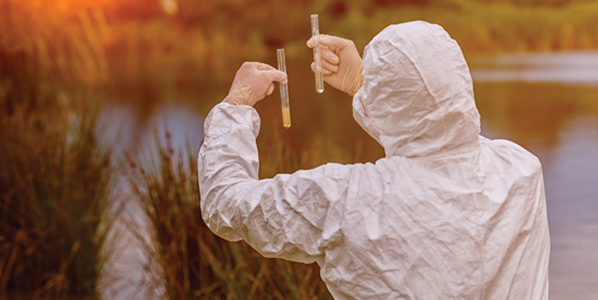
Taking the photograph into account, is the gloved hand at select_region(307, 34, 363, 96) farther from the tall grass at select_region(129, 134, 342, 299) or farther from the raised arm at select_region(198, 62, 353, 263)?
the tall grass at select_region(129, 134, 342, 299)

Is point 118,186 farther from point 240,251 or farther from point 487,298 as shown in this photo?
point 487,298

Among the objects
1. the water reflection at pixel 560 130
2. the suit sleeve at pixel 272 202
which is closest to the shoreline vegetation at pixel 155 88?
the water reflection at pixel 560 130

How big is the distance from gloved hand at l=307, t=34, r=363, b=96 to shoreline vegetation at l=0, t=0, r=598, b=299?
0.97 metres

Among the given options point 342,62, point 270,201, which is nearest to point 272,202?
point 270,201

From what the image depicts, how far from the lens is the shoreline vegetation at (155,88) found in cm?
219

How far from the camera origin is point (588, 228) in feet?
8.68

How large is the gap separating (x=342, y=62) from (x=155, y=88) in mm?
2668

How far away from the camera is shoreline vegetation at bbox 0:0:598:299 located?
2193 mm

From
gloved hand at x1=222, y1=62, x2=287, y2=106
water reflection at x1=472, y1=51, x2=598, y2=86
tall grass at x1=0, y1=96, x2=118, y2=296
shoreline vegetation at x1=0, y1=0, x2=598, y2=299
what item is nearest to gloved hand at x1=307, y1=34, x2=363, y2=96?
gloved hand at x1=222, y1=62, x2=287, y2=106

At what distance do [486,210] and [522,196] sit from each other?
67mm

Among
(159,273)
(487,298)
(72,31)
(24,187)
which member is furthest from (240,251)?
(72,31)

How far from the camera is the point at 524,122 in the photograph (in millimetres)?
2955

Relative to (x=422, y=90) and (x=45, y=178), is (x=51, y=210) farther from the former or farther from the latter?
(x=422, y=90)

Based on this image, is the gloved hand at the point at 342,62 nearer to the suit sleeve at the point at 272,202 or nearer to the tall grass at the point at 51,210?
the suit sleeve at the point at 272,202
